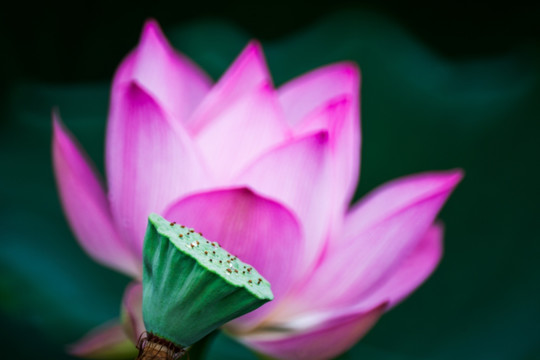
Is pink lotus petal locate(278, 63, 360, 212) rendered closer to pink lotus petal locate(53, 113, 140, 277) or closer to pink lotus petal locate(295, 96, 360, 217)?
pink lotus petal locate(295, 96, 360, 217)

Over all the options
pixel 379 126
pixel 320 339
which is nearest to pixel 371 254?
pixel 320 339

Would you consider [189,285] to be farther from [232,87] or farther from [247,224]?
[232,87]

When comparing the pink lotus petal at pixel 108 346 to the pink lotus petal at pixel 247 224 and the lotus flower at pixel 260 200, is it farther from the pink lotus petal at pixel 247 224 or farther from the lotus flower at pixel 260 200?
the pink lotus petal at pixel 247 224

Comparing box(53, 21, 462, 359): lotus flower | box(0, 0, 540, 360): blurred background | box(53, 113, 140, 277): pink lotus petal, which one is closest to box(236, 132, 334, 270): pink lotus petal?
box(53, 21, 462, 359): lotus flower

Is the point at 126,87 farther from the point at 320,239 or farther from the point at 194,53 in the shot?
the point at 194,53

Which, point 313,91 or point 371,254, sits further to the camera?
point 313,91
